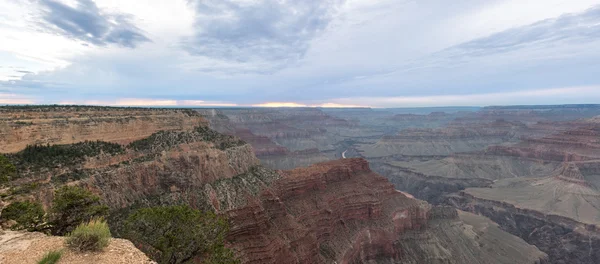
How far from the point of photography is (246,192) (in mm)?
48250

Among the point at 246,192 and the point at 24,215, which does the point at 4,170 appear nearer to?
the point at 24,215

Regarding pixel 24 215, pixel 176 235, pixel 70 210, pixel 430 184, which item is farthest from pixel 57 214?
pixel 430 184

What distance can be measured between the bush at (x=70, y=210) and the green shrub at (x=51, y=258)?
9119 millimetres

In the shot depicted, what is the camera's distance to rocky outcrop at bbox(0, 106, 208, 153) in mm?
34281

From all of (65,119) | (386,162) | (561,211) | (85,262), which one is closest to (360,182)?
(65,119)

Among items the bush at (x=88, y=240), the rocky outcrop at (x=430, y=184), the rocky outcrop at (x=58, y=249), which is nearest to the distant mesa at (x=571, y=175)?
the rocky outcrop at (x=430, y=184)

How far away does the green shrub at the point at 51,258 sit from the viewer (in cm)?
1241

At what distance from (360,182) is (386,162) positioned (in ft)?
359

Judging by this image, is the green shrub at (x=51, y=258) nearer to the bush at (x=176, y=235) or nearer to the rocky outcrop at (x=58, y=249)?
the rocky outcrop at (x=58, y=249)

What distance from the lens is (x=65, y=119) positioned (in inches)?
1548

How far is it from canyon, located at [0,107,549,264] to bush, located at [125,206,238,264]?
31.4 ft

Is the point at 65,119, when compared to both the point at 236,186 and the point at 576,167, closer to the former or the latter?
the point at 236,186

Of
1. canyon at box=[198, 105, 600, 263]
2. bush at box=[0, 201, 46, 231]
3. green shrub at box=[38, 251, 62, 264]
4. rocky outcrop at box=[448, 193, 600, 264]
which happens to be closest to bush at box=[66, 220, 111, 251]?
green shrub at box=[38, 251, 62, 264]

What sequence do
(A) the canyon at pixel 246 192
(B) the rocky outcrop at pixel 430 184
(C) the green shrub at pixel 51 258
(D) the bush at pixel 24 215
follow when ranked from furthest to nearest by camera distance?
(B) the rocky outcrop at pixel 430 184 < (A) the canyon at pixel 246 192 < (D) the bush at pixel 24 215 < (C) the green shrub at pixel 51 258
